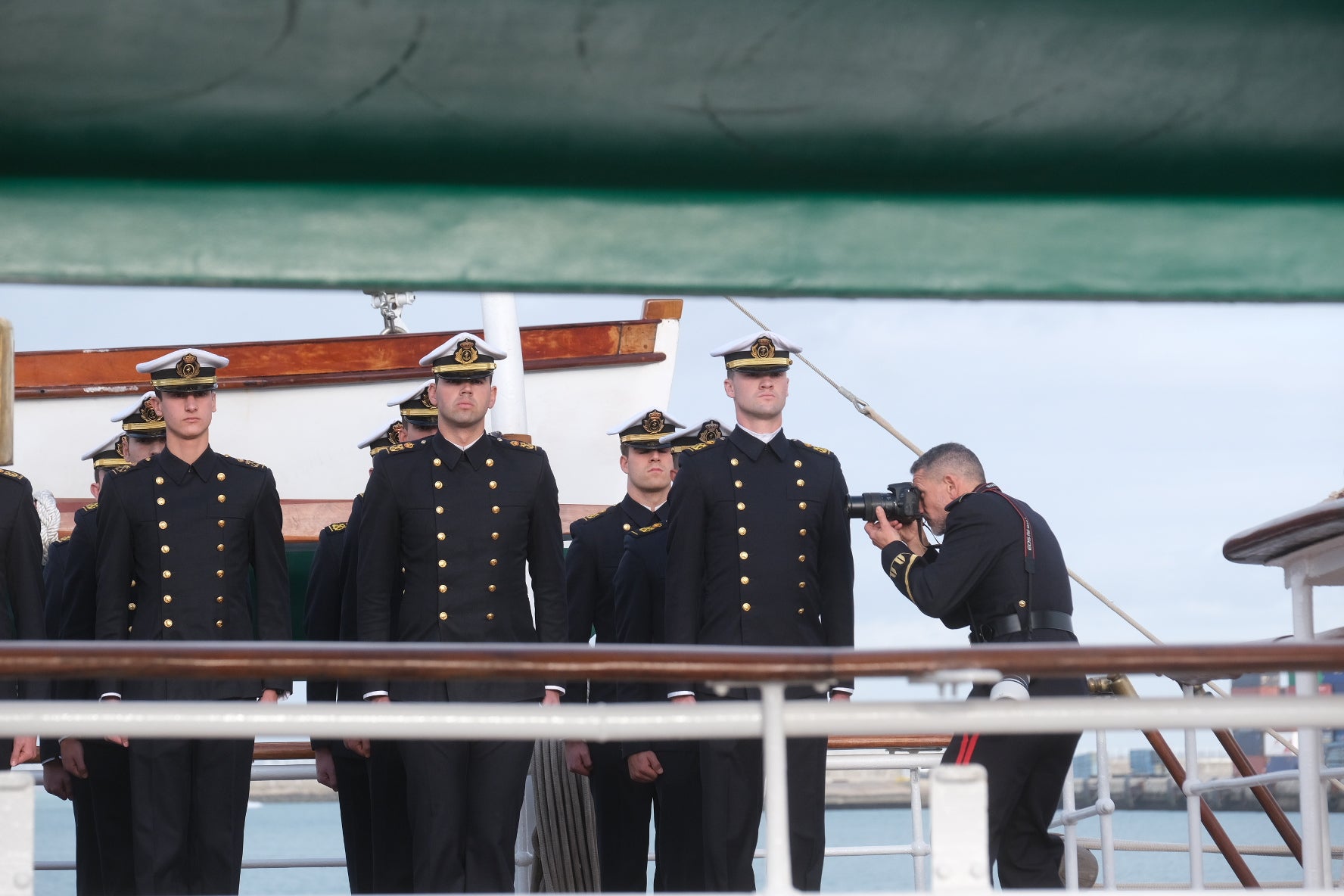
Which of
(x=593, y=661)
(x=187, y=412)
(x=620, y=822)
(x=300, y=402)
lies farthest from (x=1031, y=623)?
(x=300, y=402)

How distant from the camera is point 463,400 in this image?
15.3 feet

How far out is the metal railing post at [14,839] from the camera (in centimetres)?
188

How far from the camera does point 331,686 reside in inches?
206

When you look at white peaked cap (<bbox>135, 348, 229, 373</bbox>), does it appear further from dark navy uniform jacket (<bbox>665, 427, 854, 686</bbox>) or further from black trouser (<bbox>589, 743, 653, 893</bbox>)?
black trouser (<bbox>589, 743, 653, 893</bbox>)

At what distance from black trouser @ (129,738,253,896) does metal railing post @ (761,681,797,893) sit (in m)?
2.89

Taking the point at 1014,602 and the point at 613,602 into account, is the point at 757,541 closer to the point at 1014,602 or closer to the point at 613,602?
the point at 1014,602

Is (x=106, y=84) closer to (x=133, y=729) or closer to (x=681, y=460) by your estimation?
(x=133, y=729)

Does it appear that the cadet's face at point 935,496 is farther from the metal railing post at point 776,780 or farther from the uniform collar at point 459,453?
the metal railing post at point 776,780

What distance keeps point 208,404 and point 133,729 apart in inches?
124

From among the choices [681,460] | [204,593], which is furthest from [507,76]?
[204,593]

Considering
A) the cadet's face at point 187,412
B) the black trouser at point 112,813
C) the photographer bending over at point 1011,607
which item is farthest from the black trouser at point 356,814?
the photographer bending over at point 1011,607

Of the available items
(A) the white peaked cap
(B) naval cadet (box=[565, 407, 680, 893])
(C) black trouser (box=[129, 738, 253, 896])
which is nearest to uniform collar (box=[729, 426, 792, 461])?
(B) naval cadet (box=[565, 407, 680, 893])

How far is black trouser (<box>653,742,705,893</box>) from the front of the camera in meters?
5.04

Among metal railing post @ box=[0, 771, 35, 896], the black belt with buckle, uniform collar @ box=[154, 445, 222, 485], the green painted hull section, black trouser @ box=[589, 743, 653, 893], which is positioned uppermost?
the green painted hull section
